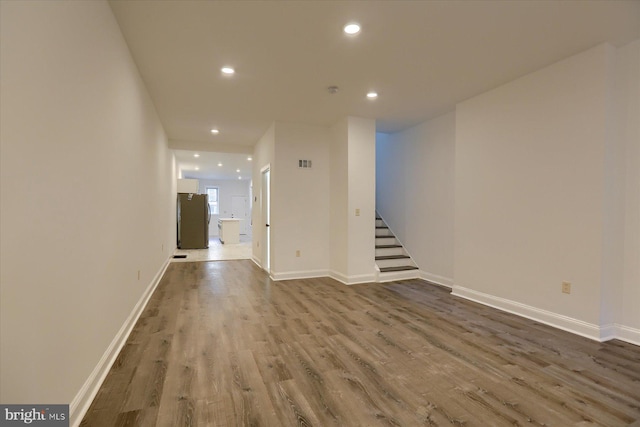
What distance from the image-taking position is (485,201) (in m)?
3.86

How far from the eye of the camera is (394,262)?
17.9 feet

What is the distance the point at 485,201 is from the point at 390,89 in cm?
187

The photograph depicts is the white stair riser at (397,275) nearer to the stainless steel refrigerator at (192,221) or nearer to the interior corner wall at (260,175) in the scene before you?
the interior corner wall at (260,175)

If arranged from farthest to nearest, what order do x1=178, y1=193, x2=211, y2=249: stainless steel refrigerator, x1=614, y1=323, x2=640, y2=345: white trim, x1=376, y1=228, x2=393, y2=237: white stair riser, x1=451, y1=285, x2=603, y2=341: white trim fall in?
x1=178, y1=193, x2=211, y2=249: stainless steel refrigerator → x1=376, y1=228, x2=393, y2=237: white stair riser → x1=451, y1=285, x2=603, y2=341: white trim → x1=614, y1=323, x2=640, y2=345: white trim

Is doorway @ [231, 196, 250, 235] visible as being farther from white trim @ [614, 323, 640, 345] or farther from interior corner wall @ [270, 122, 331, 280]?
white trim @ [614, 323, 640, 345]

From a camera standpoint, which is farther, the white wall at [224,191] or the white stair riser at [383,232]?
the white wall at [224,191]

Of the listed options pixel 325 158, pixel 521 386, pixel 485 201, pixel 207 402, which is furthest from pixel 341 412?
pixel 325 158

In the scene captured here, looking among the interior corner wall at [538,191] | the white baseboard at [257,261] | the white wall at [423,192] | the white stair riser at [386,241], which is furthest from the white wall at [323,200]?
the interior corner wall at [538,191]

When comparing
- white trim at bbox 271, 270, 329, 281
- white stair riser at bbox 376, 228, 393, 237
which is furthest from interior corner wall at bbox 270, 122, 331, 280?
white stair riser at bbox 376, 228, 393, 237

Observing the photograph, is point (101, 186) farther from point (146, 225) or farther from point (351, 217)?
point (351, 217)

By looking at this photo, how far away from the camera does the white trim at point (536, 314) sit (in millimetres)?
2814

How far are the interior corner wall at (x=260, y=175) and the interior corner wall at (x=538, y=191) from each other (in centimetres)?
308

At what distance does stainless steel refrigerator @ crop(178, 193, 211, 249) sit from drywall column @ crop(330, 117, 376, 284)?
6.13 metres

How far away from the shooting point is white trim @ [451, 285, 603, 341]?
111 inches
